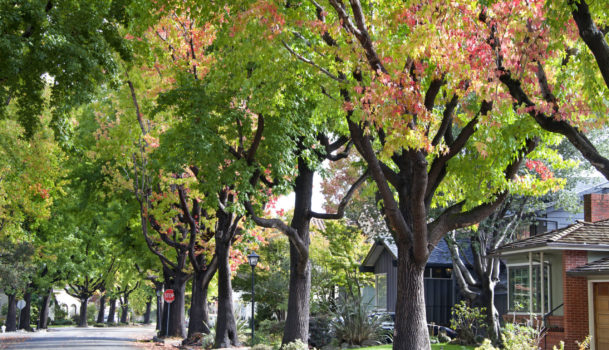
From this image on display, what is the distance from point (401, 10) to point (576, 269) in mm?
11779

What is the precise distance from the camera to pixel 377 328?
23469mm

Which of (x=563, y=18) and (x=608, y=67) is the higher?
(x=563, y=18)

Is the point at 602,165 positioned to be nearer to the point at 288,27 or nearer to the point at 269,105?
the point at 288,27

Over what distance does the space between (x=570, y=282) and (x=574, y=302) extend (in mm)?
610

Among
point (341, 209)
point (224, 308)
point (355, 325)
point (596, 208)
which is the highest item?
point (596, 208)

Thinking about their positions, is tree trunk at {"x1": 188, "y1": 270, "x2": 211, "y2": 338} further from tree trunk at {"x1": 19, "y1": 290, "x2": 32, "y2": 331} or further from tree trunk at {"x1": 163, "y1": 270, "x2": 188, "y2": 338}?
tree trunk at {"x1": 19, "y1": 290, "x2": 32, "y2": 331}

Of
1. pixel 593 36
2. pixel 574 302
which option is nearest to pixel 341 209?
pixel 574 302

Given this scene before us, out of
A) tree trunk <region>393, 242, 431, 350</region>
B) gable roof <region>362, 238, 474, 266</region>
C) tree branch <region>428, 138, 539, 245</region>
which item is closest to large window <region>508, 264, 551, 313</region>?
gable roof <region>362, 238, 474, 266</region>

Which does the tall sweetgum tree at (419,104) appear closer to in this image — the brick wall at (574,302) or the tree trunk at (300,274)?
the tree trunk at (300,274)

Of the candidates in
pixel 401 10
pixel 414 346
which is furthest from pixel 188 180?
pixel 401 10

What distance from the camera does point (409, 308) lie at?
1310 cm

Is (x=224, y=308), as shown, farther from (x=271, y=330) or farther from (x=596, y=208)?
(x=596, y=208)

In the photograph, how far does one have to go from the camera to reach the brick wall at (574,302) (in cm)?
1925

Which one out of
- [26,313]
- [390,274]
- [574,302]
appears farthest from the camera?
[26,313]
